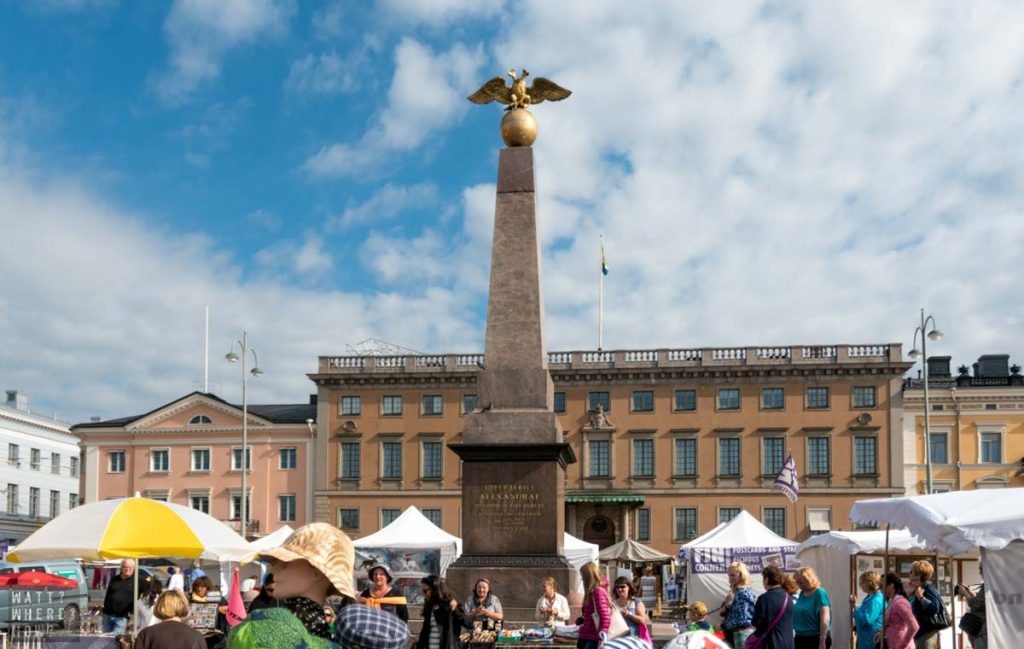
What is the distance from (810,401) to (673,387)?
258 inches

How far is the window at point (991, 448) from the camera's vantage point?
188 feet

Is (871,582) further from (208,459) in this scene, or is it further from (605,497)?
(208,459)

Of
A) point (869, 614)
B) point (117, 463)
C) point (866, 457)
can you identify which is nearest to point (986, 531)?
point (869, 614)

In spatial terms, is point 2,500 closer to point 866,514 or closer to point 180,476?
point 180,476

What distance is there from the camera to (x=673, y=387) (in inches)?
2312

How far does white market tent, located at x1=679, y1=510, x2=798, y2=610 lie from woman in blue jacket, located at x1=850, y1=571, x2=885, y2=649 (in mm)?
14459

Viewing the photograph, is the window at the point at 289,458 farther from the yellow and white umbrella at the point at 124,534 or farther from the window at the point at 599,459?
the yellow and white umbrella at the point at 124,534

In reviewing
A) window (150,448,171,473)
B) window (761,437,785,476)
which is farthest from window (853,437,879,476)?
window (150,448,171,473)

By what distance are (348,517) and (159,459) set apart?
11.1m

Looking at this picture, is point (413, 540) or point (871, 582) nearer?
point (871, 582)

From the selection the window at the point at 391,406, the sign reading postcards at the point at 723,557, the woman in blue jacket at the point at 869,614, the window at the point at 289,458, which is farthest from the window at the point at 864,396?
Answer: the woman in blue jacket at the point at 869,614

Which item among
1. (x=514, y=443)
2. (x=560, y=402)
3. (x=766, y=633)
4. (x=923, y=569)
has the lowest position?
(x=766, y=633)

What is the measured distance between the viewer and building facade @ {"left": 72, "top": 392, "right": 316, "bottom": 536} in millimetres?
61656

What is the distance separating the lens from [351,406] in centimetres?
6103
